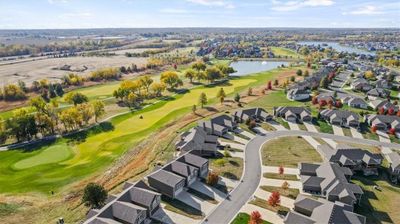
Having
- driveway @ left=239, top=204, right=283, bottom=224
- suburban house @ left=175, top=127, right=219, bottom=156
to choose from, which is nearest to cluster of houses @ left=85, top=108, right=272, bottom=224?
suburban house @ left=175, top=127, right=219, bottom=156

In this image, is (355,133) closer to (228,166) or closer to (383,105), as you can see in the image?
(383,105)

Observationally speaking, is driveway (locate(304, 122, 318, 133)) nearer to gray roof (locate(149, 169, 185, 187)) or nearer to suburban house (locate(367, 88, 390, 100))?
suburban house (locate(367, 88, 390, 100))

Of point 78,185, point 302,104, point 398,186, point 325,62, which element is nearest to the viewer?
point 398,186

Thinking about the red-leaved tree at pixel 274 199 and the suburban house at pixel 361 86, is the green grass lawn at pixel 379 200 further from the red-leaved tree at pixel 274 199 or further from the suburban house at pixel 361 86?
the suburban house at pixel 361 86

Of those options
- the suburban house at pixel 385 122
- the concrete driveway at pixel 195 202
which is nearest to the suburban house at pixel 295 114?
the suburban house at pixel 385 122

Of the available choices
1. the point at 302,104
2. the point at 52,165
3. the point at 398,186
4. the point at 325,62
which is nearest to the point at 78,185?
the point at 52,165

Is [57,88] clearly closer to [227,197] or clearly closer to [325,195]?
[227,197]

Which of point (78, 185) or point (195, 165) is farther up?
point (195, 165)
